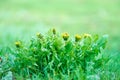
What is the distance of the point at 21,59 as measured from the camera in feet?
18.1

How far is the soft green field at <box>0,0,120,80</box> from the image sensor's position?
1278 centimetres

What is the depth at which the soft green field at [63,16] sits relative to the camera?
1278 centimetres

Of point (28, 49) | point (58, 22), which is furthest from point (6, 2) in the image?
point (28, 49)

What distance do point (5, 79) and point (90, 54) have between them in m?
0.99

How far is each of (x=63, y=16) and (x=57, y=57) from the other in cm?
949

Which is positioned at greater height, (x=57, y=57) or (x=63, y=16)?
(x=63, y=16)

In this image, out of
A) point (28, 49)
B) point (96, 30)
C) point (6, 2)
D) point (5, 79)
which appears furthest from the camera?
point (6, 2)

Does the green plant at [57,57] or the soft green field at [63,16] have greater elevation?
the soft green field at [63,16]

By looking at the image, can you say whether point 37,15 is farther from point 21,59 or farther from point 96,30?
point 21,59

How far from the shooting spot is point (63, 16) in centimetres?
1500

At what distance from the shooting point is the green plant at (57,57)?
5496 millimetres

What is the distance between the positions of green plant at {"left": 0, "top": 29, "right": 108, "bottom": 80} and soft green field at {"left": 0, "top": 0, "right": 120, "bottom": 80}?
16.0 feet

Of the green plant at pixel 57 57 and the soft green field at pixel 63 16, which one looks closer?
the green plant at pixel 57 57

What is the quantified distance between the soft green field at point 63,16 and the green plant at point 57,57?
16.0 ft
